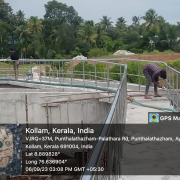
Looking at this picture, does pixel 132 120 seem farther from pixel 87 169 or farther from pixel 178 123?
pixel 87 169

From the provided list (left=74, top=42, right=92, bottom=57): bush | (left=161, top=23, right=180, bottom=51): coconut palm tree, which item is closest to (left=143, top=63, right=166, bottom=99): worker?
(left=161, top=23, right=180, bottom=51): coconut palm tree

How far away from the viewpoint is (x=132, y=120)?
6684 millimetres

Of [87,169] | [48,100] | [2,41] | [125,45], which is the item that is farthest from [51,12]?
[87,169]

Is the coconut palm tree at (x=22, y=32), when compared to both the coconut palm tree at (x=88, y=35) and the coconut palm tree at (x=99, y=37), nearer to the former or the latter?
the coconut palm tree at (x=88, y=35)

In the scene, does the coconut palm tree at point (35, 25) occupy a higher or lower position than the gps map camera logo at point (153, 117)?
higher

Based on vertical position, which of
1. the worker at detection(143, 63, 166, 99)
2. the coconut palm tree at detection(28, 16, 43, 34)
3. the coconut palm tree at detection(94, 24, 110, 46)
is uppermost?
the coconut palm tree at detection(28, 16, 43, 34)

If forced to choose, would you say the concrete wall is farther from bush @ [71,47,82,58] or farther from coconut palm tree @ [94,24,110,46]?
coconut palm tree @ [94,24,110,46]

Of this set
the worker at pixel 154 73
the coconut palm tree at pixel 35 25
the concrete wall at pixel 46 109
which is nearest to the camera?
the worker at pixel 154 73

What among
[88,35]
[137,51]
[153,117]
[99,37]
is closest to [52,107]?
[153,117]

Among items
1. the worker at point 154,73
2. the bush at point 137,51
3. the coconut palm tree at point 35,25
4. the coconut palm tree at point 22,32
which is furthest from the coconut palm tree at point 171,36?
the worker at point 154,73

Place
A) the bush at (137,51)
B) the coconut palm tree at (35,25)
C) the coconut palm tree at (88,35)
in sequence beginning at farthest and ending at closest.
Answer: the coconut palm tree at (35,25) < the coconut palm tree at (88,35) < the bush at (137,51)

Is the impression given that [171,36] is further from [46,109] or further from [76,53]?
[46,109]

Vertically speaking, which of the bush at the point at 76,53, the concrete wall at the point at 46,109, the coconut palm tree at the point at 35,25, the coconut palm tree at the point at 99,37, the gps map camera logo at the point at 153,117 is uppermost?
the coconut palm tree at the point at 35,25

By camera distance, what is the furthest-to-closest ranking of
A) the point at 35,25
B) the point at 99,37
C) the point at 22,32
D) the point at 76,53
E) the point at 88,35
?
the point at 35,25
the point at 22,32
the point at 99,37
the point at 88,35
the point at 76,53
